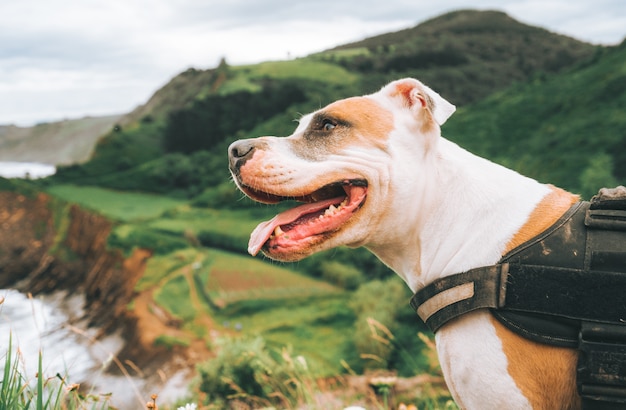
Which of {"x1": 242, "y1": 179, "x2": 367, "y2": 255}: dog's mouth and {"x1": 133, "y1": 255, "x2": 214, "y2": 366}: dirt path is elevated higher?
{"x1": 242, "y1": 179, "x2": 367, "y2": 255}: dog's mouth

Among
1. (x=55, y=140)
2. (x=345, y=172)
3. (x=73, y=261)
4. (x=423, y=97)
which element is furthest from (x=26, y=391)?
(x=55, y=140)

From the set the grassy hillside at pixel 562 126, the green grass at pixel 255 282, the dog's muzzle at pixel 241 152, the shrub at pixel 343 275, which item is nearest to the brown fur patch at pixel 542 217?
the dog's muzzle at pixel 241 152

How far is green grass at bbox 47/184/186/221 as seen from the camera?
33875 millimetres

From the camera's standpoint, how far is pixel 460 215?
7.89 ft

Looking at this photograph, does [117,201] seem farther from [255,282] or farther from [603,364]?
[603,364]

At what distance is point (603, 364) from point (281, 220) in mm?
1288

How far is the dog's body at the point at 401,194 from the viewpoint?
231cm

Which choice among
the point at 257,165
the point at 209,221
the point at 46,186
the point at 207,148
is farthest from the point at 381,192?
the point at 46,186

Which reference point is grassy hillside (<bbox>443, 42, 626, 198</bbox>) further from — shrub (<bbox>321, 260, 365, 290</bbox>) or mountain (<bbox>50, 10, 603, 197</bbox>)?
shrub (<bbox>321, 260, 365, 290</bbox>)

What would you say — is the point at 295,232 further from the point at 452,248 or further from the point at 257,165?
the point at 452,248

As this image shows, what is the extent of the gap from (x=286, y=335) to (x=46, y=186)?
21.5 m

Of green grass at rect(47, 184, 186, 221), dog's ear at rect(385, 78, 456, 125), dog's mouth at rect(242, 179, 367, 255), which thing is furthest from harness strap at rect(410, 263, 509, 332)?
green grass at rect(47, 184, 186, 221)

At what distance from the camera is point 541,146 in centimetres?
2194

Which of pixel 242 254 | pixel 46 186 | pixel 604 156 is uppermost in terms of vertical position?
pixel 604 156
